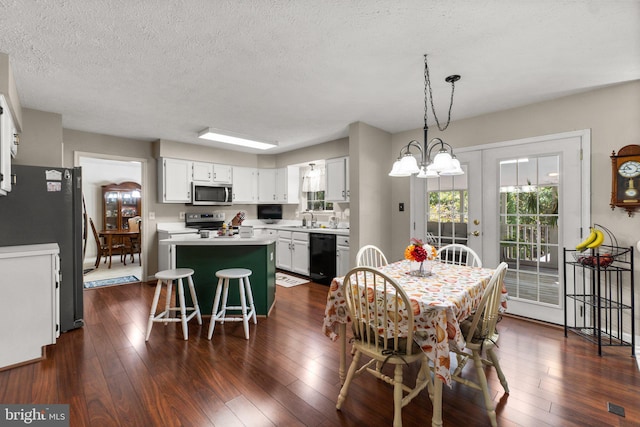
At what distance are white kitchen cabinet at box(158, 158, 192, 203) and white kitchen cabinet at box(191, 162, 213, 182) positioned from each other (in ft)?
0.25

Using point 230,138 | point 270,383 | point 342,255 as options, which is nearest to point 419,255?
point 270,383

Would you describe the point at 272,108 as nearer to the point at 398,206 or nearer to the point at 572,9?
the point at 398,206

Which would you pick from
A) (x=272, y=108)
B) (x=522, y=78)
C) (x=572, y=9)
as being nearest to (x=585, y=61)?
(x=522, y=78)

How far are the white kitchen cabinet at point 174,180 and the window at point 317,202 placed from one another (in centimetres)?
229

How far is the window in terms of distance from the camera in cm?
574

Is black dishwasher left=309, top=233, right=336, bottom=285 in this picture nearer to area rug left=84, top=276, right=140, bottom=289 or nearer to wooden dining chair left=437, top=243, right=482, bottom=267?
wooden dining chair left=437, top=243, right=482, bottom=267

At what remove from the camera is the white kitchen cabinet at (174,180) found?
192 inches

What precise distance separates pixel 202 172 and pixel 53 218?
2.60 metres

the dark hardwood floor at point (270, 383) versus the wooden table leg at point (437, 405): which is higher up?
the wooden table leg at point (437, 405)


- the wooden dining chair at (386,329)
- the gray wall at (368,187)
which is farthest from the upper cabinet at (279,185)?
the wooden dining chair at (386,329)

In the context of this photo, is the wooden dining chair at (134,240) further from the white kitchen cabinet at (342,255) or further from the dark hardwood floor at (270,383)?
the white kitchen cabinet at (342,255)

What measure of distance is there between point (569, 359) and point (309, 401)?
2190 mm

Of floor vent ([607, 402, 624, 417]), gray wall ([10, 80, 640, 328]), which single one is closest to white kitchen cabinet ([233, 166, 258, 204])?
gray wall ([10, 80, 640, 328])

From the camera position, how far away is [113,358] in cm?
242
